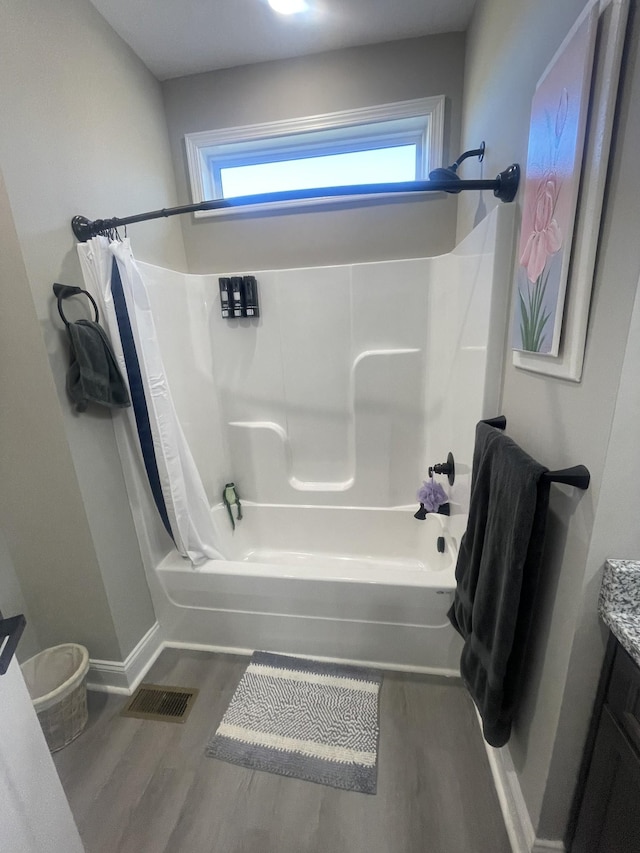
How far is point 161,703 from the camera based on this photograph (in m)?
1.50

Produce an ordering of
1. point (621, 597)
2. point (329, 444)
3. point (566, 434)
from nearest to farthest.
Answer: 1. point (621, 597)
2. point (566, 434)
3. point (329, 444)

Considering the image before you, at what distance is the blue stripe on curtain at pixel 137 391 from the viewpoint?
138 centimetres

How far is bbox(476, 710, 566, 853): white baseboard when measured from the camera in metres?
0.94

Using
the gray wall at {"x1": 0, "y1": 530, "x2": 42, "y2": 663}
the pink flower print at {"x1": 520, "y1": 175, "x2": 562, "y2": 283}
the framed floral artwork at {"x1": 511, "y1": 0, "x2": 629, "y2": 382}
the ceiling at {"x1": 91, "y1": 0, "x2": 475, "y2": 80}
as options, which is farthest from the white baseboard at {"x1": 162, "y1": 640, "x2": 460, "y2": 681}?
the ceiling at {"x1": 91, "y1": 0, "x2": 475, "y2": 80}

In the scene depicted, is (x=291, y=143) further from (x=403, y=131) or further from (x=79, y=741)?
(x=79, y=741)

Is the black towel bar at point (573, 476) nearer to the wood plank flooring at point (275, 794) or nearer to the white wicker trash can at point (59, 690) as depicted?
the wood plank flooring at point (275, 794)

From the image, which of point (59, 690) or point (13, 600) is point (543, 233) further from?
point (13, 600)

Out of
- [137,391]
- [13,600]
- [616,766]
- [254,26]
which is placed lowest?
[13,600]

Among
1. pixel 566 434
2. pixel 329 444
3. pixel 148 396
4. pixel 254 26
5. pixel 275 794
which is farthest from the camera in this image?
pixel 329 444

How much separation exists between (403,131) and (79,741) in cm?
320

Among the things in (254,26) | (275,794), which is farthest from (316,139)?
(275,794)

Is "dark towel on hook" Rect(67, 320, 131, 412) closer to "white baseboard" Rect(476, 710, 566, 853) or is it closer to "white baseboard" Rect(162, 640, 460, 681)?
"white baseboard" Rect(162, 640, 460, 681)

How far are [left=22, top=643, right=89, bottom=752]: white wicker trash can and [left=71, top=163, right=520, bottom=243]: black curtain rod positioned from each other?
1681mm

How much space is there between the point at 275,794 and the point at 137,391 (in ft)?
5.03
